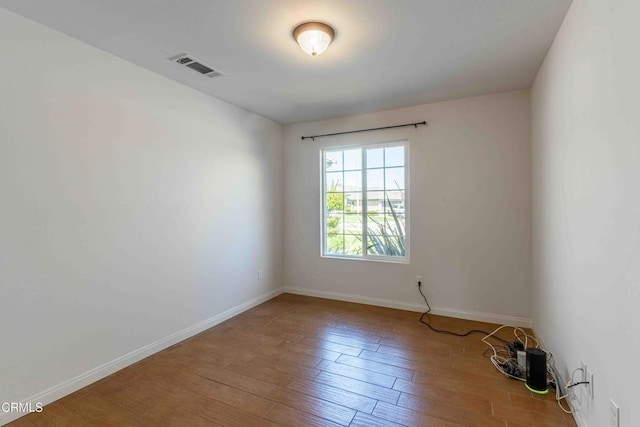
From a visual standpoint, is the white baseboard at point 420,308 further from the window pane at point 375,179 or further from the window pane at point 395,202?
the window pane at point 375,179

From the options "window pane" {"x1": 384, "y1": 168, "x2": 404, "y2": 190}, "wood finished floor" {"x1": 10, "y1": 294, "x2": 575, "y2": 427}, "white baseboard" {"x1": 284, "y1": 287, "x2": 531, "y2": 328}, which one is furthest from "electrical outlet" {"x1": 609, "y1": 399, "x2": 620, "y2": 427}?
"window pane" {"x1": 384, "y1": 168, "x2": 404, "y2": 190}

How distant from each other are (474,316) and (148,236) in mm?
3509

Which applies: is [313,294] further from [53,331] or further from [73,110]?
[73,110]

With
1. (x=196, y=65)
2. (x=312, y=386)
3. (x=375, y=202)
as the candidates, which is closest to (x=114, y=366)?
(x=312, y=386)

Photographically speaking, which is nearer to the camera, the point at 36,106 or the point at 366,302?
the point at 36,106

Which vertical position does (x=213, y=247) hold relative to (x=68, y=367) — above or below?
above

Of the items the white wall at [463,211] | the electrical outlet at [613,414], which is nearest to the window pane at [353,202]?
the white wall at [463,211]

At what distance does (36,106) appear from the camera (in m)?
1.97

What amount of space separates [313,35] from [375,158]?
2157 millimetres

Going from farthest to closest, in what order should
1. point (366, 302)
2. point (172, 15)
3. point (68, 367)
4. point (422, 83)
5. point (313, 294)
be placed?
point (313, 294)
point (366, 302)
point (422, 83)
point (68, 367)
point (172, 15)

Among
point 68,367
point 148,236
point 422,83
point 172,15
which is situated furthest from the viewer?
point 422,83

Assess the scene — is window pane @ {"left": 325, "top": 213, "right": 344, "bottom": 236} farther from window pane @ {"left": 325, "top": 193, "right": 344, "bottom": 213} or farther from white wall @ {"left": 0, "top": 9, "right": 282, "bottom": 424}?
white wall @ {"left": 0, "top": 9, "right": 282, "bottom": 424}

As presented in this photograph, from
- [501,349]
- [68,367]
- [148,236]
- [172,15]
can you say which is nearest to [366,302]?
[501,349]

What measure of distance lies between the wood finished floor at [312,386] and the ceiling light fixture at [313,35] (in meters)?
2.41
